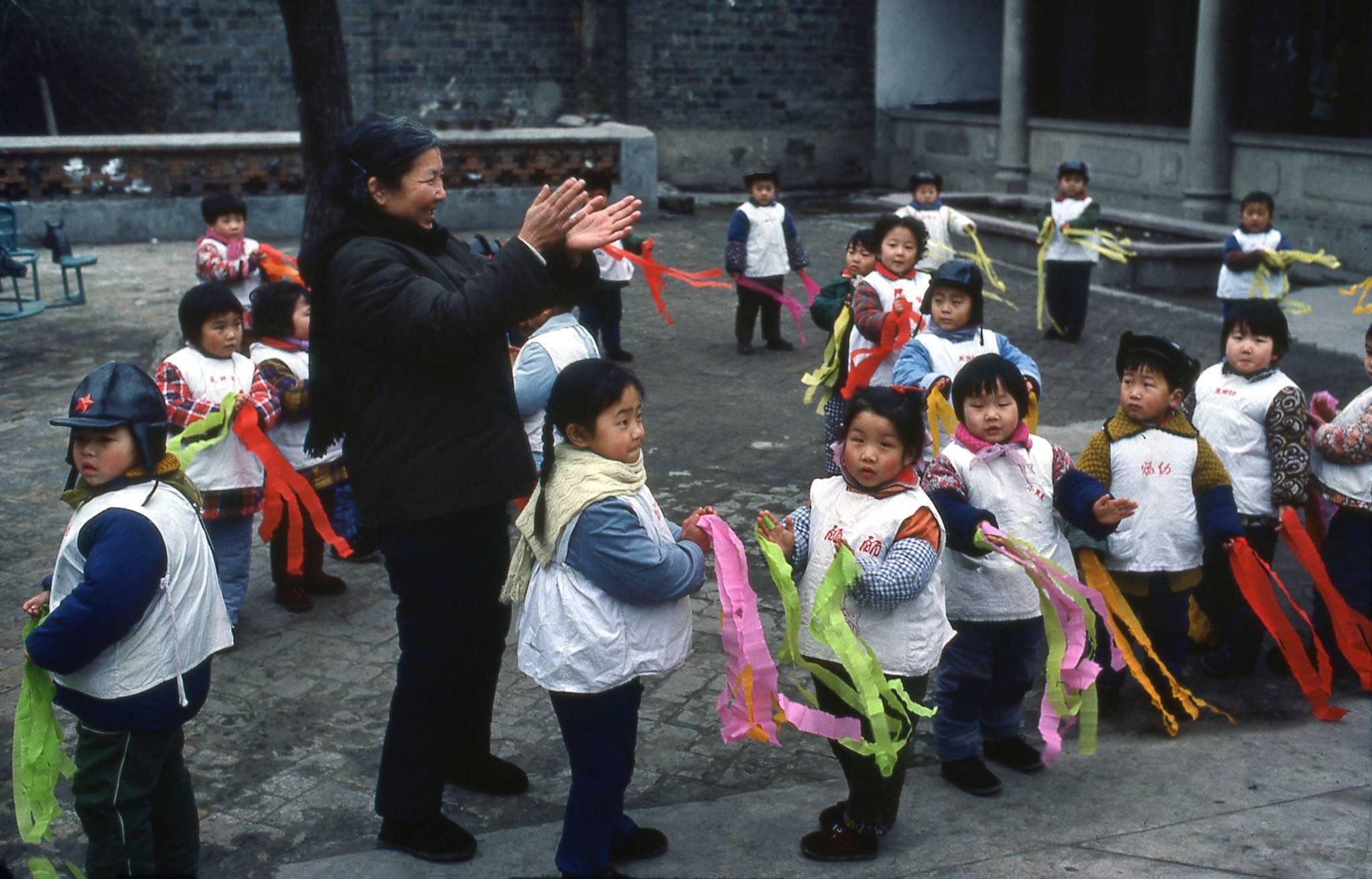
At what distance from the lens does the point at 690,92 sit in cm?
2391

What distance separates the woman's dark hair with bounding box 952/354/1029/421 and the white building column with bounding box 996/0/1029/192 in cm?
1698

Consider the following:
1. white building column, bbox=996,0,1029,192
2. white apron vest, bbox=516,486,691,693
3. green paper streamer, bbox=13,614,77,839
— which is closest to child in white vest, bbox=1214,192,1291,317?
white apron vest, bbox=516,486,691,693

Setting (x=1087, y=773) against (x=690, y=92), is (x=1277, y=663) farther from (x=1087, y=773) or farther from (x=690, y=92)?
(x=690, y=92)

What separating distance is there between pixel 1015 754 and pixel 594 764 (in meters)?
1.51

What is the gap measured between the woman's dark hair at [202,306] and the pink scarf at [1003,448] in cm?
284

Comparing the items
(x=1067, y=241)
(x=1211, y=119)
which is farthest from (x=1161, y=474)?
(x=1211, y=119)

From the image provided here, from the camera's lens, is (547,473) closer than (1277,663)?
Yes

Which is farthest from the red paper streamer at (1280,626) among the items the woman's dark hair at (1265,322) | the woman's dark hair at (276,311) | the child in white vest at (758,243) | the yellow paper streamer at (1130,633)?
the child in white vest at (758,243)

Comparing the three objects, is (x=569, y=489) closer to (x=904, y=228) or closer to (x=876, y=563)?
(x=876, y=563)

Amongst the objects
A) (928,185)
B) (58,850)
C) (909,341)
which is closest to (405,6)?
(928,185)

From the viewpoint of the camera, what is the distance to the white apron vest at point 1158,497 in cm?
455

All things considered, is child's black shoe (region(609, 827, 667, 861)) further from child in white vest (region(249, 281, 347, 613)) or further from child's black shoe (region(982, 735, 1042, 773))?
child in white vest (region(249, 281, 347, 613))

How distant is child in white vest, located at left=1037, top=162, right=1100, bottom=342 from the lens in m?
11.0

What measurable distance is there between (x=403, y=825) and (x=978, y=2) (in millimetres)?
22035
